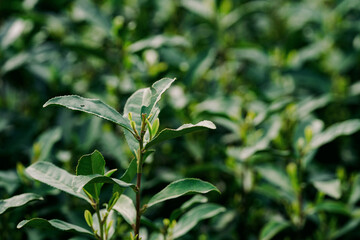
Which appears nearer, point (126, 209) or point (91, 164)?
point (91, 164)

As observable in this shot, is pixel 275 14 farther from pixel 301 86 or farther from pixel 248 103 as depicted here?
pixel 248 103

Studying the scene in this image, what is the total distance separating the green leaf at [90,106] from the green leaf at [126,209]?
31 centimetres

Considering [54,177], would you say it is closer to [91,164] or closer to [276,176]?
[91,164]

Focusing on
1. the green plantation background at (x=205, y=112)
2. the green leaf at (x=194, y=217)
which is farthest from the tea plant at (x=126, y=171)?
the green plantation background at (x=205, y=112)

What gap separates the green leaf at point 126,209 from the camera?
123 centimetres

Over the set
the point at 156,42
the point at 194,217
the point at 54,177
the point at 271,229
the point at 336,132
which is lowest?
the point at 271,229

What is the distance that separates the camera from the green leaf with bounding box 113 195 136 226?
1.23 meters

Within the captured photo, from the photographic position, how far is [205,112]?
1.69 m

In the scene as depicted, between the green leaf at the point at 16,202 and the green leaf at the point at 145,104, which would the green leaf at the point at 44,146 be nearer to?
the green leaf at the point at 16,202

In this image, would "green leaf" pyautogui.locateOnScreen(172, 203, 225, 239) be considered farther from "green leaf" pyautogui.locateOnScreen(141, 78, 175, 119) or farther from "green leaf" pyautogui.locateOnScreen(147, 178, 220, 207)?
"green leaf" pyautogui.locateOnScreen(141, 78, 175, 119)

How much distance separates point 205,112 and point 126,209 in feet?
1.96

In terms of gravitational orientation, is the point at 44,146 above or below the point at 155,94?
below

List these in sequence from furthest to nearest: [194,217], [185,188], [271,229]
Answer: [271,229], [194,217], [185,188]

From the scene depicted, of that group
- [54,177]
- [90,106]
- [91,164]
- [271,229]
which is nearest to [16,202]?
[54,177]
